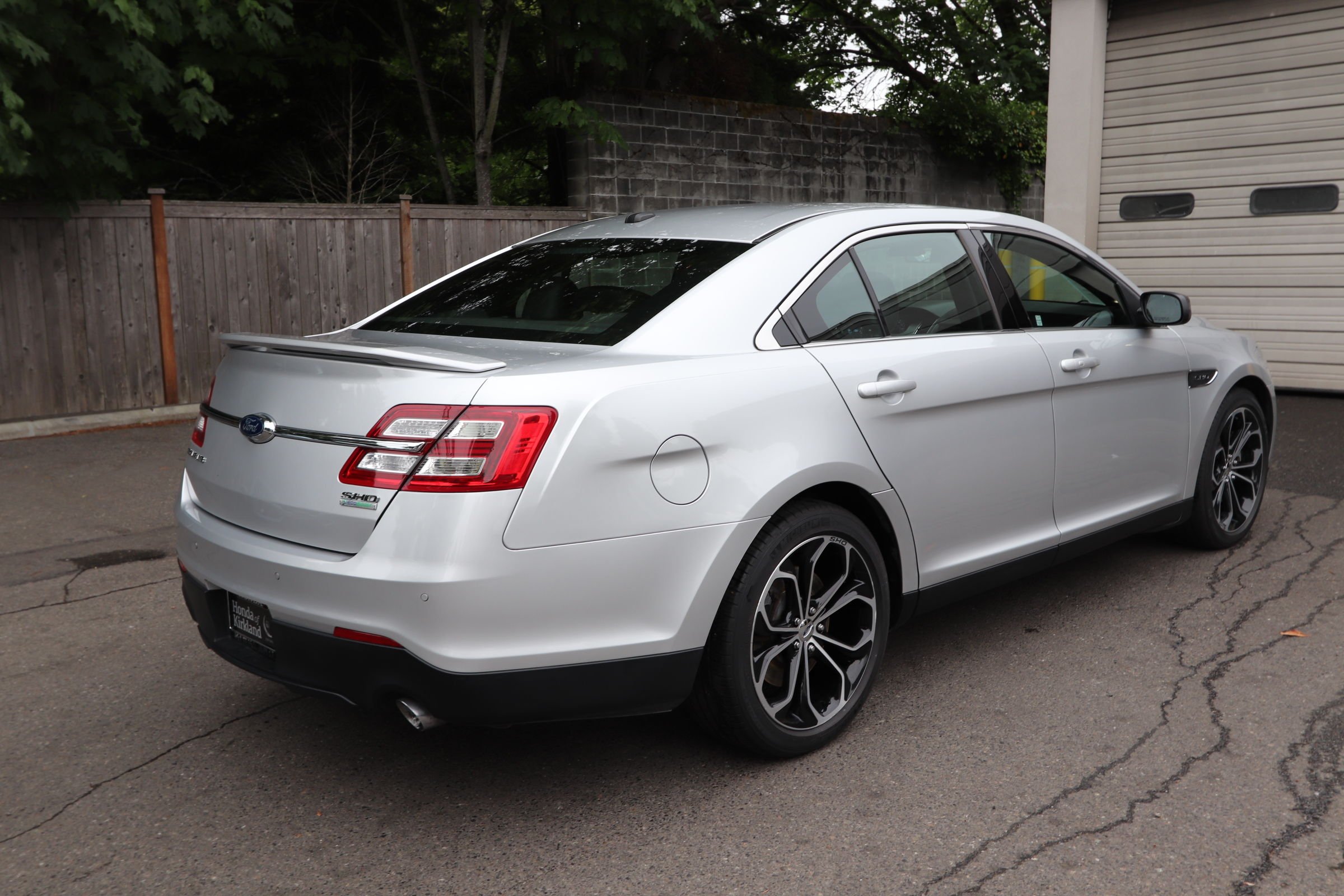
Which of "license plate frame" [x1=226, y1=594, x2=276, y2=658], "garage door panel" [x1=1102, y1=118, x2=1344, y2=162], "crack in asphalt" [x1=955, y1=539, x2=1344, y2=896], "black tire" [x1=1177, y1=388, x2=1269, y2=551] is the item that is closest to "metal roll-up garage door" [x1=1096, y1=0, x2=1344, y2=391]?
"garage door panel" [x1=1102, y1=118, x2=1344, y2=162]

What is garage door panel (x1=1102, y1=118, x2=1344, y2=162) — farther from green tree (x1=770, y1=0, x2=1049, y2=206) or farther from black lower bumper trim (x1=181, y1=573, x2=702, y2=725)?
black lower bumper trim (x1=181, y1=573, x2=702, y2=725)

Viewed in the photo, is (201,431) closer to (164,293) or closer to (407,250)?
(164,293)

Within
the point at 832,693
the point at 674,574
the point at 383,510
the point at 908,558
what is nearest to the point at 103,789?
the point at 383,510

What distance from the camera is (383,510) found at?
267 cm

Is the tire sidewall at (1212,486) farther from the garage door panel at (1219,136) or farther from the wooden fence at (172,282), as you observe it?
the wooden fence at (172,282)

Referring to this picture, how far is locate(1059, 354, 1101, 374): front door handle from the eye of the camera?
4098 millimetres

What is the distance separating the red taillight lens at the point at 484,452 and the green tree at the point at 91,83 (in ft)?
21.0

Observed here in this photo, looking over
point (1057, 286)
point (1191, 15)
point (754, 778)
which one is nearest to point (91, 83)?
point (1057, 286)

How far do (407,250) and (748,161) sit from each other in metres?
5.30

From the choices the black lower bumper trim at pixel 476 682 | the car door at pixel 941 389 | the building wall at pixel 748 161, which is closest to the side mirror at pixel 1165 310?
the car door at pixel 941 389

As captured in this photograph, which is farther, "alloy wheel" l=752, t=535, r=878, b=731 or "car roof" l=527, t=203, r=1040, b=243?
"car roof" l=527, t=203, r=1040, b=243

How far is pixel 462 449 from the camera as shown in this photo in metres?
2.64

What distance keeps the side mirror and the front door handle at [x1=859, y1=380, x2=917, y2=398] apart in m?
1.65

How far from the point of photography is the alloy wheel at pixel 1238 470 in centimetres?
519
